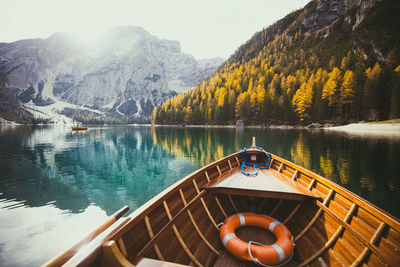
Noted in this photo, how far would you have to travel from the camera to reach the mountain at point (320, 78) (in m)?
44.0

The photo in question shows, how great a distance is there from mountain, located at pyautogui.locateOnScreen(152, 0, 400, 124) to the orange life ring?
53.8 meters

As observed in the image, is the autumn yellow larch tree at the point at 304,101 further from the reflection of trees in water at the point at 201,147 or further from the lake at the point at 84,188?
the lake at the point at 84,188

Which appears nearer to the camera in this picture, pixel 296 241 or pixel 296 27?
pixel 296 241

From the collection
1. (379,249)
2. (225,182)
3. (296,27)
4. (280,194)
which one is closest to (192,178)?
(225,182)

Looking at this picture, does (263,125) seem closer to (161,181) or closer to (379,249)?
(161,181)

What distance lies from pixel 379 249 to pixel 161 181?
10690 mm

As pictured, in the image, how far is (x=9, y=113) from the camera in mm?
130750

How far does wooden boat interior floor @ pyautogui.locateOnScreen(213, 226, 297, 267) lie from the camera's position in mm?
3311

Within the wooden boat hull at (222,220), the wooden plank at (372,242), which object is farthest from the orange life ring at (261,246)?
the wooden plank at (372,242)

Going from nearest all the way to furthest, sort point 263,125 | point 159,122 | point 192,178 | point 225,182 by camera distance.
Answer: point 192,178 → point 225,182 → point 263,125 → point 159,122

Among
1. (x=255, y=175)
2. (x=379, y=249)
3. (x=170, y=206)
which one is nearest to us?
(x=379, y=249)

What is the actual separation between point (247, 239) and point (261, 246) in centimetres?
69

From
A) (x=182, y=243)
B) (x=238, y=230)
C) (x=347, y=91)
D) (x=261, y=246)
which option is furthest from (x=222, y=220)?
(x=347, y=91)

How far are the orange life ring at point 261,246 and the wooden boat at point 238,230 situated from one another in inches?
8.9
